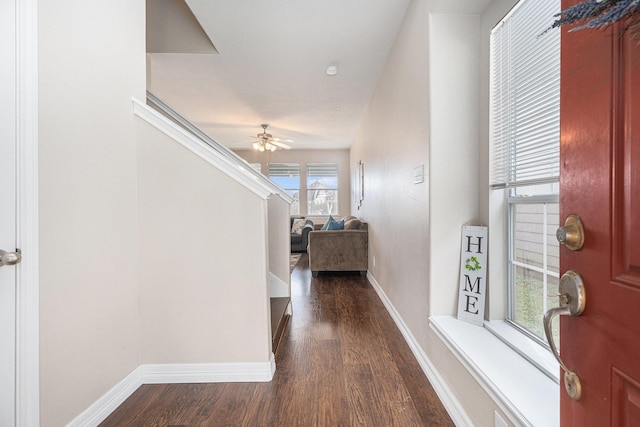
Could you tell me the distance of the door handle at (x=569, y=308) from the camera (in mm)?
648

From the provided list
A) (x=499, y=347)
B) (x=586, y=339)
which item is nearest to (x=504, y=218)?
(x=499, y=347)

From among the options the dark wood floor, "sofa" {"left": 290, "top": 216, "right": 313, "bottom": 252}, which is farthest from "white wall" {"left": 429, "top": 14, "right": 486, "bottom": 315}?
"sofa" {"left": 290, "top": 216, "right": 313, "bottom": 252}

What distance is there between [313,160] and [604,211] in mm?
7442

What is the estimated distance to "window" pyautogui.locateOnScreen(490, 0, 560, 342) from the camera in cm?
121

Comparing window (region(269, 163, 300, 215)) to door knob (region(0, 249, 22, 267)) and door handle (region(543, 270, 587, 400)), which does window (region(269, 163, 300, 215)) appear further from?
door handle (region(543, 270, 587, 400))

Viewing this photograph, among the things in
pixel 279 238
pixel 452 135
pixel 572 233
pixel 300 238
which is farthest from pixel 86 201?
pixel 300 238

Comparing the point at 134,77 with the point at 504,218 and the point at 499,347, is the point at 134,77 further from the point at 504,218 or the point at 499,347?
the point at 499,347

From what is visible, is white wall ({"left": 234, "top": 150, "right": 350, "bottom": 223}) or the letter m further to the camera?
white wall ({"left": 234, "top": 150, "right": 350, "bottom": 223})

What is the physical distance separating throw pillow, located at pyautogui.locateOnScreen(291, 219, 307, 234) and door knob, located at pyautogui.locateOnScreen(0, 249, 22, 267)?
5.68 metres

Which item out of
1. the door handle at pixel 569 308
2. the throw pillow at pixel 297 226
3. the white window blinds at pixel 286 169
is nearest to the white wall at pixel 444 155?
the door handle at pixel 569 308

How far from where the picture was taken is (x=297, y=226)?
6922mm

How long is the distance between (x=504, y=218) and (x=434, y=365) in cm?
91

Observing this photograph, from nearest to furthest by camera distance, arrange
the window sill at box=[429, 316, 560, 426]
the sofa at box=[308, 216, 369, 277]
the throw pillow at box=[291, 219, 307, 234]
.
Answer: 1. the window sill at box=[429, 316, 560, 426]
2. the sofa at box=[308, 216, 369, 277]
3. the throw pillow at box=[291, 219, 307, 234]

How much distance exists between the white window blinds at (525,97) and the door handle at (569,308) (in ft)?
2.29
